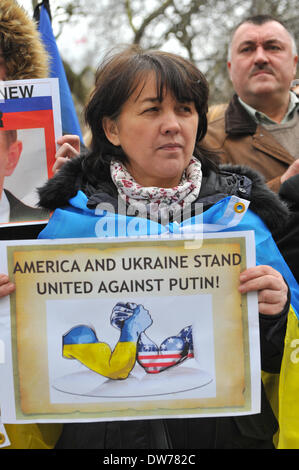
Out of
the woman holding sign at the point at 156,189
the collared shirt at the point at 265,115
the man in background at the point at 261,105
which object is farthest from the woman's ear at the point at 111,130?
the collared shirt at the point at 265,115

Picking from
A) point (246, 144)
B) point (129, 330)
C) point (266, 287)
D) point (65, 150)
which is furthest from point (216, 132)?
point (129, 330)

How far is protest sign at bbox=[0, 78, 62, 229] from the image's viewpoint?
2.14 meters

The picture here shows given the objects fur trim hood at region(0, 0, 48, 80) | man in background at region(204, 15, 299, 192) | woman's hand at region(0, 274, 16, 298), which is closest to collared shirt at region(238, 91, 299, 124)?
man in background at region(204, 15, 299, 192)

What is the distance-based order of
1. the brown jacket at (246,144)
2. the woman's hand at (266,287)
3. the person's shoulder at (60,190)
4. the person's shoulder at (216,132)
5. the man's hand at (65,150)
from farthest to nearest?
1. the person's shoulder at (216,132)
2. the brown jacket at (246,144)
3. the man's hand at (65,150)
4. the person's shoulder at (60,190)
5. the woman's hand at (266,287)

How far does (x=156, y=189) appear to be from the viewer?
1.76m

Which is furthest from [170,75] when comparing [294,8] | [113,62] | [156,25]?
[156,25]

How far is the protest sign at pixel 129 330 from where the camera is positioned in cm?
160

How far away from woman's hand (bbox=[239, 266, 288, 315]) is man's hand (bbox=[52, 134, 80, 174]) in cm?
83

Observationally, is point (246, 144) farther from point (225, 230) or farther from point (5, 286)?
point (5, 286)

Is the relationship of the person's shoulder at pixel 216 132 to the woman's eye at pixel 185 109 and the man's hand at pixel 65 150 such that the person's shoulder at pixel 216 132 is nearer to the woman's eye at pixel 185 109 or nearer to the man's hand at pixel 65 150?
the man's hand at pixel 65 150

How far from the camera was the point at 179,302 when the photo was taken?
1614 millimetres

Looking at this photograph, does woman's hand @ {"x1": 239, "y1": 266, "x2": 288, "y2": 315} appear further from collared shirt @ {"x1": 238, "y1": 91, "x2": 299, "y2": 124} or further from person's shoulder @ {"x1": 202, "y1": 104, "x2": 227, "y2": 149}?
collared shirt @ {"x1": 238, "y1": 91, "x2": 299, "y2": 124}

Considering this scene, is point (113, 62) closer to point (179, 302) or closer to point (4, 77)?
point (4, 77)

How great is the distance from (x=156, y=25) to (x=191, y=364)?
7810 mm
